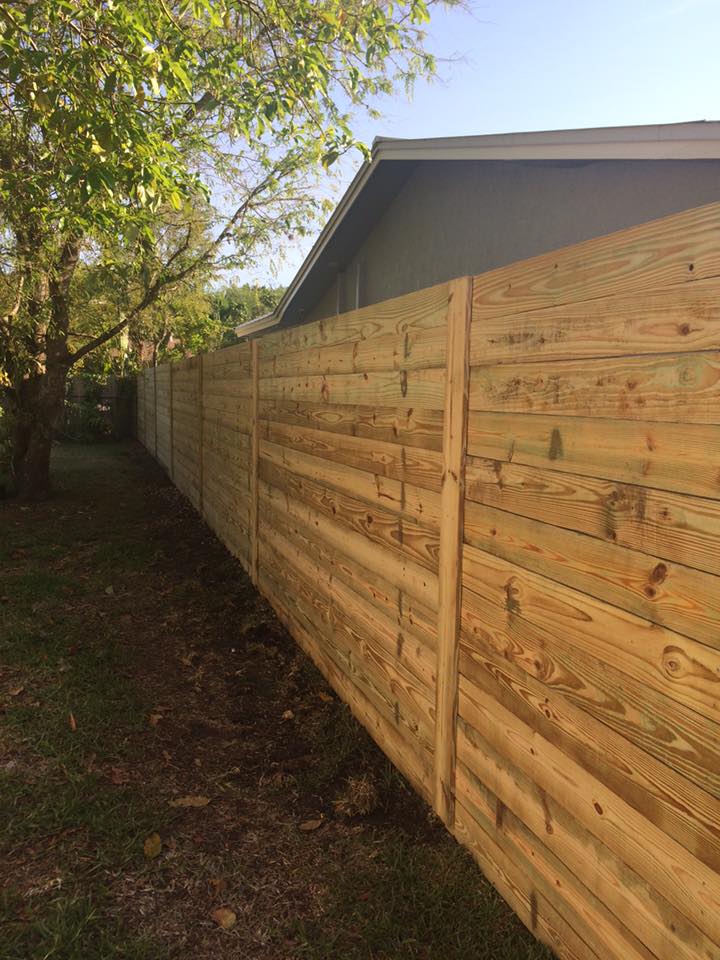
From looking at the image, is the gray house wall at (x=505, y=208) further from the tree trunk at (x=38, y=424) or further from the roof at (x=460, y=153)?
the tree trunk at (x=38, y=424)

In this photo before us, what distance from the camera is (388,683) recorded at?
303cm

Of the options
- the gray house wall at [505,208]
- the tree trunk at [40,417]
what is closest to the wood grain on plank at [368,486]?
the gray house wall at [505,208]

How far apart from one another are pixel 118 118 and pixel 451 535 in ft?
12.8

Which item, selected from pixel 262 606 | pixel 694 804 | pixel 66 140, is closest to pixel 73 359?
pixel 66 140

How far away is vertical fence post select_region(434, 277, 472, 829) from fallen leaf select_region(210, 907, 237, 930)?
34.3 inches

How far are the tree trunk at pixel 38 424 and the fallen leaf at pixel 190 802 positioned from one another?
8.41m

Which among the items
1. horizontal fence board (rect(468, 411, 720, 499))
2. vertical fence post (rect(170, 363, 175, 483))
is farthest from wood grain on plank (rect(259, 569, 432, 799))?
vertical fence post (rect(170, 363, 175, 483))

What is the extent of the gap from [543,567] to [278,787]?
189 cm

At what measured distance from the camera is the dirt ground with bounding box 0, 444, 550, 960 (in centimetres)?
214

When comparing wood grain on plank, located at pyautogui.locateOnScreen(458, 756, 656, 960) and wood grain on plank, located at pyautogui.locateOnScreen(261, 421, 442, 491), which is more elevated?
wood grain on plank, located at pyautogui.locateOnScreen(261, 421, 442, 491)

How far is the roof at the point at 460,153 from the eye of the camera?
13.6 ft

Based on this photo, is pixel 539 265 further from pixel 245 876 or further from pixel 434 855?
pixel 245 876

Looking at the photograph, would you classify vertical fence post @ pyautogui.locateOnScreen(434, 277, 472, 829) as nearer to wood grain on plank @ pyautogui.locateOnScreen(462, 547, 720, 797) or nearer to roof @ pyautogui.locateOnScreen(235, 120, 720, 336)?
wood grain on plank @ pyautogui.locateOnScreen(462, 547, 720, 797)

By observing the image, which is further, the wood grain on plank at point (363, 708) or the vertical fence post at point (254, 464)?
the vertical fence post at point (254, 464)
